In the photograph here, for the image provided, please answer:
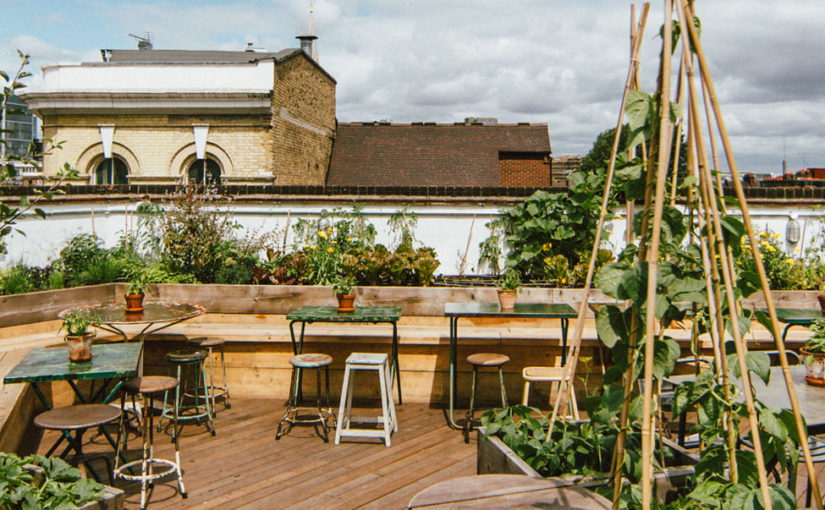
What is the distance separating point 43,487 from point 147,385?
1.97m

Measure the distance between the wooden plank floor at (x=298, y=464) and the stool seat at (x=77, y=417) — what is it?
2.10ft

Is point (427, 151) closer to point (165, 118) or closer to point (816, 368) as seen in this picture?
point (165, 118)

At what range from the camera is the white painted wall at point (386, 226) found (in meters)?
8.70

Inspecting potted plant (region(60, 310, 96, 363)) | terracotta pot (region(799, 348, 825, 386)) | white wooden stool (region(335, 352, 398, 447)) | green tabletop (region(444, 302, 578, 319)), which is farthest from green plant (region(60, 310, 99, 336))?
terracotta pot (region(799, 348, 825, 386))

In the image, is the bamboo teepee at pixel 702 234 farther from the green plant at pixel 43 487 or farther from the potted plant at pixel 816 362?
the green plant at pixel 43 487

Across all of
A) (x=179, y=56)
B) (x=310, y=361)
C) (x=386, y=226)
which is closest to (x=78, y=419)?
(x=310, y=361)

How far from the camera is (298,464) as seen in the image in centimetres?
444

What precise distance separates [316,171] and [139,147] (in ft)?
16.0

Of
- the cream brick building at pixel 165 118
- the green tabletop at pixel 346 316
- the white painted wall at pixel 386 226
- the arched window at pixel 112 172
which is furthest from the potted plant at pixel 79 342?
the arched window at pixel 112 172

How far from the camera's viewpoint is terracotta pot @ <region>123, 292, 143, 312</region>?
16.5 ft

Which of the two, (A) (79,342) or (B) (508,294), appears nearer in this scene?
(A) (79,342)

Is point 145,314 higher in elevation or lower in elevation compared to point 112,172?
lower

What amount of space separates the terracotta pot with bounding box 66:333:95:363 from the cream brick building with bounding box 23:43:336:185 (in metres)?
11.6

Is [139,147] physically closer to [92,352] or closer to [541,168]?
[541,168]
